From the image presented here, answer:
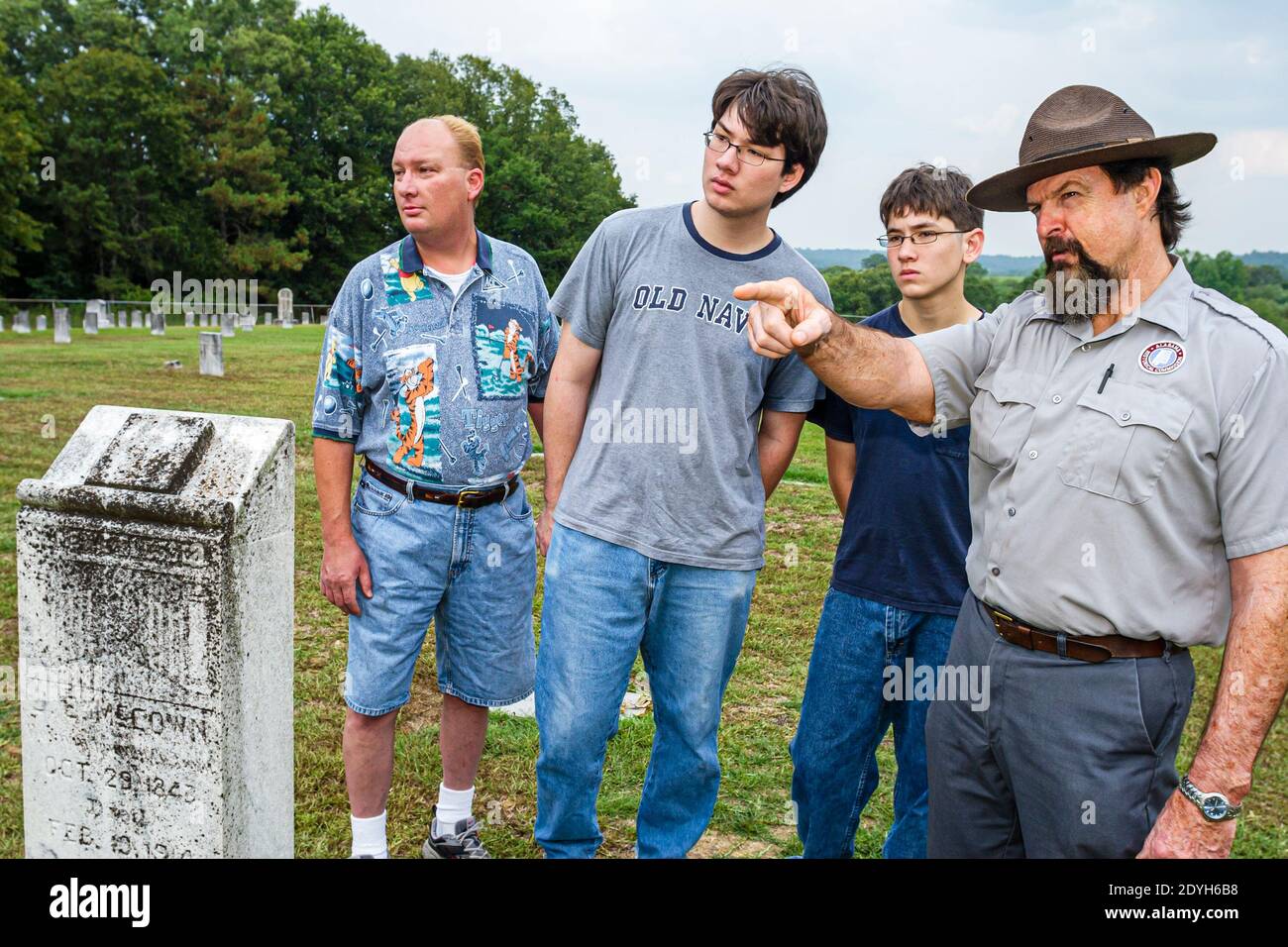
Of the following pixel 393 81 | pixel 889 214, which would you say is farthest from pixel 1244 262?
pixel 889 214

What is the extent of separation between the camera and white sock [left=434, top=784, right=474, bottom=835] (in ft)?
12.2

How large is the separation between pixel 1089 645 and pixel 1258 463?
516mm

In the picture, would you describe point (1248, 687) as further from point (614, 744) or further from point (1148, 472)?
point (614, 744)

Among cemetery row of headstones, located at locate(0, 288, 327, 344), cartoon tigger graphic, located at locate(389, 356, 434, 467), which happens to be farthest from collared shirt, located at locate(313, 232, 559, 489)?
cemetery row of headstones, located at locate(0, 288, 327, 344)

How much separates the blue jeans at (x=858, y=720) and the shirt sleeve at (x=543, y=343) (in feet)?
4.05

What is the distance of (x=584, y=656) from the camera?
9.89 ft

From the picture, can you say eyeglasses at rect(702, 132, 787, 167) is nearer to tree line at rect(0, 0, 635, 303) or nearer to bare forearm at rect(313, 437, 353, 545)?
bare forearm at rect(313, 437, 353, 545)

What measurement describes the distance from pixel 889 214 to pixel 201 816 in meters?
2.65

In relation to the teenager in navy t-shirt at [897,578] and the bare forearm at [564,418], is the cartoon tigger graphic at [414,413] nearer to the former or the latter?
the bare forearm at [564,418]

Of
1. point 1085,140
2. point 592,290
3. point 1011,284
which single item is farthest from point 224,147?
point 1085,140

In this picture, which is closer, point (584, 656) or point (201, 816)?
point (201, 816)

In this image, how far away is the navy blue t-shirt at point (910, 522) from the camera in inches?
124
